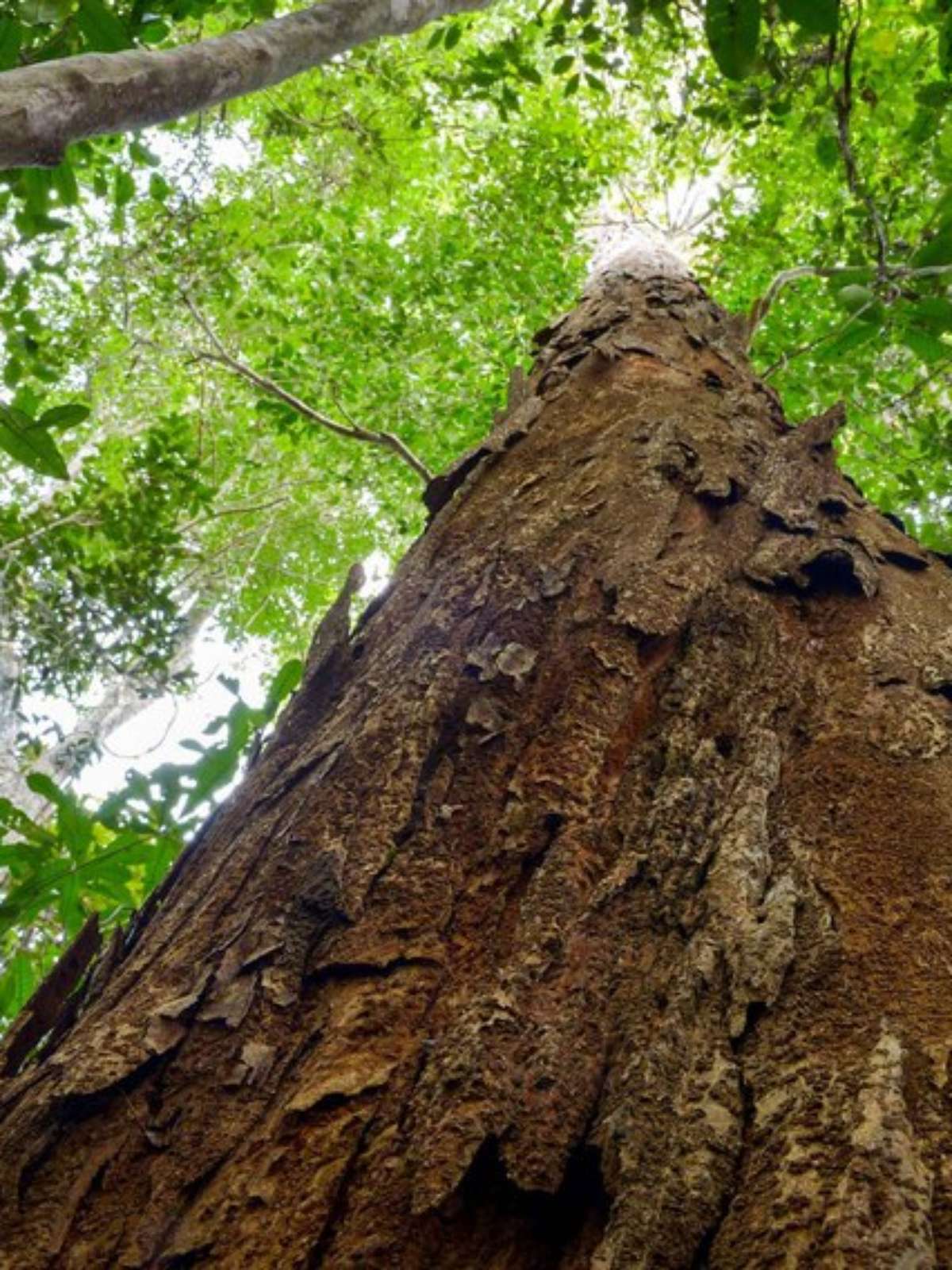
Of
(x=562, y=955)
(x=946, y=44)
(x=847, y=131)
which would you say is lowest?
(x=562, y=955)

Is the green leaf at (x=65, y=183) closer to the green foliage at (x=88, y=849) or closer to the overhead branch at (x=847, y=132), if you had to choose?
the green foliage at (x=88, y=849)

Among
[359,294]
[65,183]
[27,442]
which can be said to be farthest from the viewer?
[359,294]

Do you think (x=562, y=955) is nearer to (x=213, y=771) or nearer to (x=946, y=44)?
(x=213, y=771)

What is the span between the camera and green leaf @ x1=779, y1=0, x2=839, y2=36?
1.96 metres

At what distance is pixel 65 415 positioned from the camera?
7.47 feet

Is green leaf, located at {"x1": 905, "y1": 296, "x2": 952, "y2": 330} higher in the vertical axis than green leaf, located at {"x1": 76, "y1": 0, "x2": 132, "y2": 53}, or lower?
higher

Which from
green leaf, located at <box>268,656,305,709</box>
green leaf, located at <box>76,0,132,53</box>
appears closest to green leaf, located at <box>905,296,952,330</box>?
green leaf, located at <box>268,656,305,709</box>

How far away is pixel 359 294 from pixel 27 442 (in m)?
6.20

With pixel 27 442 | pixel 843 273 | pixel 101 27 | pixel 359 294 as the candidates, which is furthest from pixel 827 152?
pixel 359 294

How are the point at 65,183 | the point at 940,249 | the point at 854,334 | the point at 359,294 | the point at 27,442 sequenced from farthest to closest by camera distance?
the point at 359,294 → the point at 65,183 → the point at 854,334 → the point at 940,249 → the point at 27,442

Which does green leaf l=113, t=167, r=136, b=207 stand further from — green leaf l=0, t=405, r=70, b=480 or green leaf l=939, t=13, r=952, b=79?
green leaf l=939, t=13, r=952, b=79

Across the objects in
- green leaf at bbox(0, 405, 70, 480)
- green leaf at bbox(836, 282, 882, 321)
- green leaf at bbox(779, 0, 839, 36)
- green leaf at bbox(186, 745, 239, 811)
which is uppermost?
green leaf at bbox(836, 282, 882, 321)

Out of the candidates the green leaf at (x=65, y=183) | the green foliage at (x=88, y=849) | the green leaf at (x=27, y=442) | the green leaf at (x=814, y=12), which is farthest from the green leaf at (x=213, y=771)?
the green leaf at (x=814, y=12)

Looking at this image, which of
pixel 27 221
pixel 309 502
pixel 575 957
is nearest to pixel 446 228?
pixel 309 502
